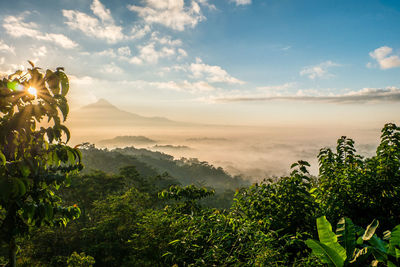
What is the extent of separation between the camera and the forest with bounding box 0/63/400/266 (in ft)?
6.54

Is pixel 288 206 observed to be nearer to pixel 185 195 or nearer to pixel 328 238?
pixel 328 238

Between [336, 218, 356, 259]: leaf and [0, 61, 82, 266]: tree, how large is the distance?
12.8 ft

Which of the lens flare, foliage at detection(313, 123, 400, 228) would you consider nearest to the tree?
the lens flare

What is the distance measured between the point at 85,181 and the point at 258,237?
19126 mm

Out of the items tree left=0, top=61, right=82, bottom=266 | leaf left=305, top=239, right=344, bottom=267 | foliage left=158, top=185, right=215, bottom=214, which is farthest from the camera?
foliage left=158, top=185, right=215, bottom=214

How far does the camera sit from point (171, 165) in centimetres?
9494

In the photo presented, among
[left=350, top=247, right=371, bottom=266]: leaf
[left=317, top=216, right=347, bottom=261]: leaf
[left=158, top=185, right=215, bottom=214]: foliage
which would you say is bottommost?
[left=158, top=185, right=215, bottom=214]: foliage

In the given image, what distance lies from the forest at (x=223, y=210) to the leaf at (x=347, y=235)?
0.01 meters

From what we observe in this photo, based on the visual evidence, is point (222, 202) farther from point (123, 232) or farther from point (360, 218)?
point (360, 218)

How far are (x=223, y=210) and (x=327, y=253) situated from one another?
242 cm

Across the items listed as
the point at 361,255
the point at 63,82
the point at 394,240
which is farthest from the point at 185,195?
the point at 63,82

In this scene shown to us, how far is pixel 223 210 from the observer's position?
16.8 feet

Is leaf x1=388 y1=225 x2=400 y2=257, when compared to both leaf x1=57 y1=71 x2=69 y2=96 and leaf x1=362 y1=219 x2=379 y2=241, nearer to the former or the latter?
leaf x1=362 y1=219 x2=379 y2=241

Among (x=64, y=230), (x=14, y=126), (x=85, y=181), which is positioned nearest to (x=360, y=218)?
(x=14, y=126)
